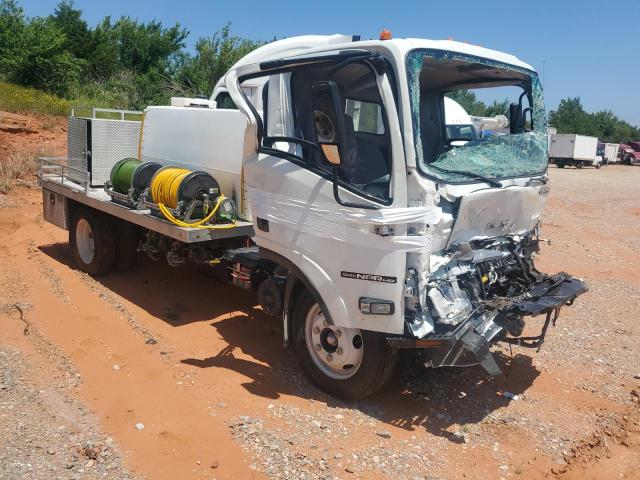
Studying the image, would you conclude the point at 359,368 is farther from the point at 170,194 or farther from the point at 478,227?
the point at 170,194

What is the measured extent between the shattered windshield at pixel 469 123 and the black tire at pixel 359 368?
4.26 ft

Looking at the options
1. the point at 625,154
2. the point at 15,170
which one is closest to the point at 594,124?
the point at 625,154

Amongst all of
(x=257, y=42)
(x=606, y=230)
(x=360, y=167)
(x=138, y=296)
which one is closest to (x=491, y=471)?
(x=360, y=167)

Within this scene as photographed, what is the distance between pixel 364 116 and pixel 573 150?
38.1m

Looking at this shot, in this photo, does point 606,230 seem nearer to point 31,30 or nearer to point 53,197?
point 53,197

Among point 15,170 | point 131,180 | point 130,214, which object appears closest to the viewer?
point 130,214

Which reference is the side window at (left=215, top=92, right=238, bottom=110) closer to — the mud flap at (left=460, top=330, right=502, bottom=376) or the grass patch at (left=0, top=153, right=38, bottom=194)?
the mud flap at (left=460, top=330, right=502, bottom=376)

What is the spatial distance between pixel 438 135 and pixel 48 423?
4155mm

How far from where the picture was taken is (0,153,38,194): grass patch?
12812 mm

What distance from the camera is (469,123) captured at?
6109mm

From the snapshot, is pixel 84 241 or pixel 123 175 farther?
pixel 84 241

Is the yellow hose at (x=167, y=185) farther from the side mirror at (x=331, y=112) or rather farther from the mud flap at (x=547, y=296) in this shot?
the mud flap at (x=547, y=296)

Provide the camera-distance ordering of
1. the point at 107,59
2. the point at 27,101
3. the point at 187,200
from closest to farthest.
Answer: the point at 187,200 < the point at 27,101 < the point at 107,59

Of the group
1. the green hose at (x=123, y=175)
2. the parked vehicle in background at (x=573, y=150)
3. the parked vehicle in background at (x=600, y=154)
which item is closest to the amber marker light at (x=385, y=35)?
the green hose at (x=123, y=175)
